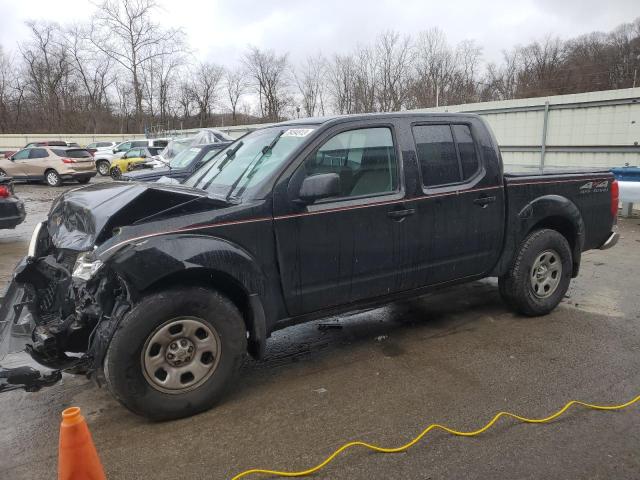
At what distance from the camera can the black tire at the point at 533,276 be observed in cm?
479

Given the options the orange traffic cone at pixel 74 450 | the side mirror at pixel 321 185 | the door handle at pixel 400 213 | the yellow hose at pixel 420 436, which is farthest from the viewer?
the door handle at pixel 400 213

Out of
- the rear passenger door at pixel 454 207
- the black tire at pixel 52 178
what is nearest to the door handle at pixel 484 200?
the rear passenger door at pixel 454 207

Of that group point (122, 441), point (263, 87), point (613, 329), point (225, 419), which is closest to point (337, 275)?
point (225, 419)

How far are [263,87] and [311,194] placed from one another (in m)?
60.2

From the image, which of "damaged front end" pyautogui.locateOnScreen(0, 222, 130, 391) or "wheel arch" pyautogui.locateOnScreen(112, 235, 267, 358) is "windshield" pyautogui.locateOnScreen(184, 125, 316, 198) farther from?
"damaged front end" pyautogui.locateOnScreen(0, 222, 130, 391)

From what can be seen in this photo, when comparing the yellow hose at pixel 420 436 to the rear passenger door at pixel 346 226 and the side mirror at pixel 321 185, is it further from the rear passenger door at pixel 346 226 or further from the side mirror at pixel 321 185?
the side mirror at pixel 321 185

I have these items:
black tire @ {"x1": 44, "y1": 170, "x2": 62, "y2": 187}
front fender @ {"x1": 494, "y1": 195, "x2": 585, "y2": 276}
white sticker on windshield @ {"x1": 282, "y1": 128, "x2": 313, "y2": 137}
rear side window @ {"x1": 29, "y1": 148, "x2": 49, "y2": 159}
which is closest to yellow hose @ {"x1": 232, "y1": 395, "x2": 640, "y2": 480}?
front fender @ {"x1": 494, "y1": 195, "x2": 585, "y2": 276}

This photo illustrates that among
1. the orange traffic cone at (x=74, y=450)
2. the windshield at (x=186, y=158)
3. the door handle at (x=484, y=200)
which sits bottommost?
the orange traffic cone at (x=74, y=450)

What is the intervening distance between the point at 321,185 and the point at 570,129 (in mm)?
10882

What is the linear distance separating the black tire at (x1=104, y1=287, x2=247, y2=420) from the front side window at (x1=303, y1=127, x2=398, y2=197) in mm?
1162

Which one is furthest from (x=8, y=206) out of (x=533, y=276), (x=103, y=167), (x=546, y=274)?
(x=103, y=167)

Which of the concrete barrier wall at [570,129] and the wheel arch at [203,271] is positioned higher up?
the concrete barrier wall at [570,129]

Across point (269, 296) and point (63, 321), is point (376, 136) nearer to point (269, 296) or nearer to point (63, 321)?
point (269, 296)

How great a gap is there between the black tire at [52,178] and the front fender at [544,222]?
22.1 metres
